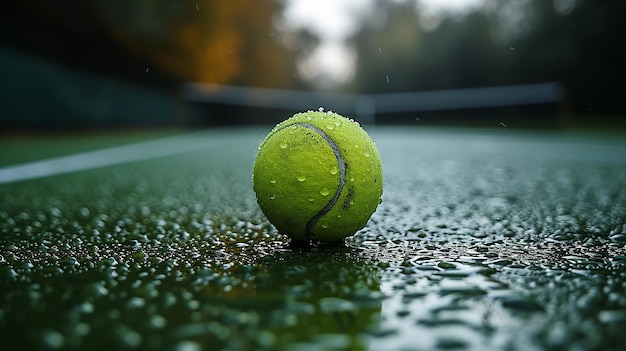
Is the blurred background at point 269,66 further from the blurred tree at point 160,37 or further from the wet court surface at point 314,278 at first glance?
the wet court surface at point 314,278

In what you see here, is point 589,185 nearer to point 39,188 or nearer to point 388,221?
point 388,221

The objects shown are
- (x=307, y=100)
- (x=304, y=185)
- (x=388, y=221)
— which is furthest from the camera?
(x=307, y=100)

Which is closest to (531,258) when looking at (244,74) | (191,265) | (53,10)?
(191,265)

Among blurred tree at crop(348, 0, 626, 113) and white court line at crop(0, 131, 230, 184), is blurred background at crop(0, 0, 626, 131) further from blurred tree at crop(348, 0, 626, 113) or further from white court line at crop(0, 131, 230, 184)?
white court line at crop(0, 131, 230, 184)

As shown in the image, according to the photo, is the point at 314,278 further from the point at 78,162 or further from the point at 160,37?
the point at 160,37

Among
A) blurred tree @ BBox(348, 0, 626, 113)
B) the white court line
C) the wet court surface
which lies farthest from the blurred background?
the wet court surface

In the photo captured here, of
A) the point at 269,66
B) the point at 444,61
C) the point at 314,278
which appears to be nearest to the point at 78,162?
the point at 314,278
